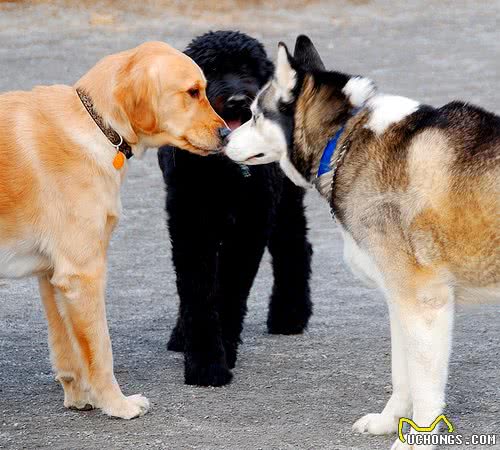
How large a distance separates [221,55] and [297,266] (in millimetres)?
1634

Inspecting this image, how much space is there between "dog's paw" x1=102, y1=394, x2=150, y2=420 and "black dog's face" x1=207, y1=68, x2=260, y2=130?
1547 millimetres

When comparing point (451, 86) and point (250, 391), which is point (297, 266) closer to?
point (250, 391)

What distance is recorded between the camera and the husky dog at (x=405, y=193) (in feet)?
15.2

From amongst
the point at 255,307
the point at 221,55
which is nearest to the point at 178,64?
the point at 221,55

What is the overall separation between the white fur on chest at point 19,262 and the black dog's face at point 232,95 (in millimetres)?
1271

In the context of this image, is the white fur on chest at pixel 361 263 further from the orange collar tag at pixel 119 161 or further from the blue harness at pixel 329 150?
the orange collar tag at pixel 119 161

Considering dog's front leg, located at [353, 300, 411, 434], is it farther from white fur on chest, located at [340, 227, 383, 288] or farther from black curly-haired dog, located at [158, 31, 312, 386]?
black curly-haired dog, located at [158, 31, 312, 386]

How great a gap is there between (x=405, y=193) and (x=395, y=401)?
3.39 feet

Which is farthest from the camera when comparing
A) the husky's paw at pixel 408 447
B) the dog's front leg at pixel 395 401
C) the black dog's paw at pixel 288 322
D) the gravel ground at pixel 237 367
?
the black dog's paw at pixel 288 322

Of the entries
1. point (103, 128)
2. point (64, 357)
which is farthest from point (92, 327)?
point (103, 128)

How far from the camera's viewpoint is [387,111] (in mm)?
4969

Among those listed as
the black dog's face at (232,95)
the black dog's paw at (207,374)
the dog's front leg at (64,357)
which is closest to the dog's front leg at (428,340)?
the black dog's paw at (207,374)

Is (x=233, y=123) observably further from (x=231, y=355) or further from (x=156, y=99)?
(x=231, y=355)

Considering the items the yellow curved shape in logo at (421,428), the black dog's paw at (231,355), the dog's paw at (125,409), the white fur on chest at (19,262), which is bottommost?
the black dog's paw at (231,355)
